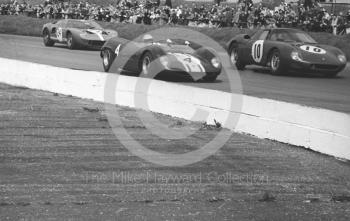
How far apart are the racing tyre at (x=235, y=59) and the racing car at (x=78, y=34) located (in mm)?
6561

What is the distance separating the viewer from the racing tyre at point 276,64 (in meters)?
14.7

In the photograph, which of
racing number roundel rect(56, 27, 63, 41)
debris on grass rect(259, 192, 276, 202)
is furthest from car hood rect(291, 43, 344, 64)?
racing number roundel rect(56, 27, 63, 41)

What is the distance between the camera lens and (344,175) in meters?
5.58

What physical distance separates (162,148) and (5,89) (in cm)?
577

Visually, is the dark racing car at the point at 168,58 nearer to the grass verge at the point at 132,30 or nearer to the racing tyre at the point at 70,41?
the grass verge at the point at 132,30

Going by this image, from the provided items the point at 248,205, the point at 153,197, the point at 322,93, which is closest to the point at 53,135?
the point at 153,197

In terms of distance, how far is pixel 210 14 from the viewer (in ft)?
88.6

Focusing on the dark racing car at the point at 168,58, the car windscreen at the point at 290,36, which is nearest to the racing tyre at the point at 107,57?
the dark racing car at the point at 168,58

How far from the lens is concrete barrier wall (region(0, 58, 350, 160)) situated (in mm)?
6379

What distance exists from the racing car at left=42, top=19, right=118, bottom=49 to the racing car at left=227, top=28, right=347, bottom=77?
725 cm

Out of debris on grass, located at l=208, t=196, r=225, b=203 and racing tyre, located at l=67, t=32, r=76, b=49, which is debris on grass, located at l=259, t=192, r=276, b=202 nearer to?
debris on grass, located at l=208, t=196, r=225, b=203

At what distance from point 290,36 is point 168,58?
14.0ft

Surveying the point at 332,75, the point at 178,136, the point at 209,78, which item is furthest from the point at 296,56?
the point at 178,136

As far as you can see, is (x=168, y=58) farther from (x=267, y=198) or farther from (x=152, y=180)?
(x=267, y=198)
